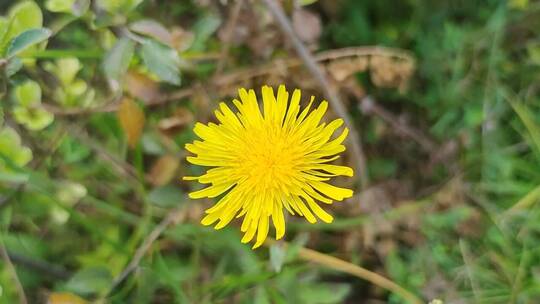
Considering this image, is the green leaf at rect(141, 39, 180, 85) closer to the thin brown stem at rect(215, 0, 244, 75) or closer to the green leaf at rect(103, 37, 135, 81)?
the green leaf at rect(103, 37, 135, 81)

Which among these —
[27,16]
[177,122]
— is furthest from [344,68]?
[27,16]

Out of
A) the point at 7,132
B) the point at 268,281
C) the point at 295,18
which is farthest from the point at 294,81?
the point at 7,132

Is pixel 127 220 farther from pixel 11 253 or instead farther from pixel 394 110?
pixel 394 110

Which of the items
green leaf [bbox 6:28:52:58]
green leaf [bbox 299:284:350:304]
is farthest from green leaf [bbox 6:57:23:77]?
green leaf [bbox 299:284:350:304]

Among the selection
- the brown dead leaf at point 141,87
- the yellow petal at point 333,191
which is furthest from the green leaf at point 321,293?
the brown dead leaf at point 141,87

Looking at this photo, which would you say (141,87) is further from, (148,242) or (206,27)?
(148,242)
